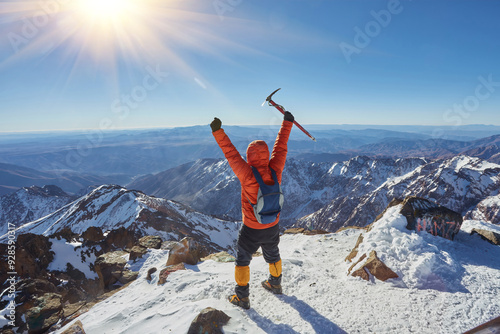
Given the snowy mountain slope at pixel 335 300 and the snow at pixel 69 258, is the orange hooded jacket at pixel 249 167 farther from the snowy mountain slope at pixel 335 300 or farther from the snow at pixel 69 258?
the snow at pixel 69 258

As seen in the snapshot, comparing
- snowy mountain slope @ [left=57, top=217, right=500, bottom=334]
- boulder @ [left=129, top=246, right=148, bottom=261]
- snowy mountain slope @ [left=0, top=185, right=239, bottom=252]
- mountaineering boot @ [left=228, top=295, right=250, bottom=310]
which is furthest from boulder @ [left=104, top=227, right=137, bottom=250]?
snowy mountain slope @ [left=0, top=185, right=239, bottom=252]

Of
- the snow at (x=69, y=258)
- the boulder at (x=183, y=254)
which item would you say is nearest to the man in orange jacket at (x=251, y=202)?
the boulder at (x=183, y=254)

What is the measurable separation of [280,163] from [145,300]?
5.76 meters

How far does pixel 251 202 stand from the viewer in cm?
537

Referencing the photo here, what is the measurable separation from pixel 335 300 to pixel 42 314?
9347mm

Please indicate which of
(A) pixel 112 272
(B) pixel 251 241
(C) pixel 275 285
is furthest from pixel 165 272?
(B) pixel 251 241

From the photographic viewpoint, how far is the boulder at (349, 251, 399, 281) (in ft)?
20.8

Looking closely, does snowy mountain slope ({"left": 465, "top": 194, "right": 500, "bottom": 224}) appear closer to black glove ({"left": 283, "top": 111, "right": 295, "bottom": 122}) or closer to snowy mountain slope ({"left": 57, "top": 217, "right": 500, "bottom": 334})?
snowy mountain slope ({"left": 57, "top": 217, "right": 500, "bottom": 334})

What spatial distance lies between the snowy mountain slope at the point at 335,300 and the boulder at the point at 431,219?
36cm

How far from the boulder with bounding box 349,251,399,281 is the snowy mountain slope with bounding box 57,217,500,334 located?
0.18m

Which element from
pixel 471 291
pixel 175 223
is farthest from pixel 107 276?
pixel 175 223

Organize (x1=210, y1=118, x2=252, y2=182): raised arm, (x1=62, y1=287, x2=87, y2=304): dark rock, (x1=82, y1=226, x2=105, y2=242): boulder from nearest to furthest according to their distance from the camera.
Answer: (x1=210, y1=118, x2=252, y2=182): raised arm < (x1=62, y1=287, x2=87, y2=304): dark rock < (x1=82, y1=226, x2=105, y2=242): boulder

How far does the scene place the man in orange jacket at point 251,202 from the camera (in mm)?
5289

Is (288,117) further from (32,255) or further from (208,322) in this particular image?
(32,255)
